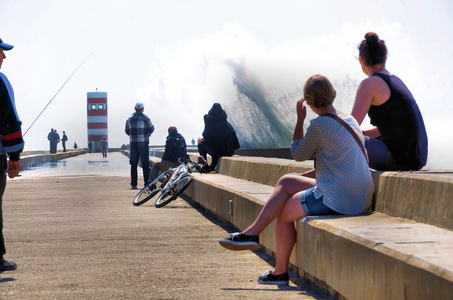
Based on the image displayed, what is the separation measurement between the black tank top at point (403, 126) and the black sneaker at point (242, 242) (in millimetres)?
1333

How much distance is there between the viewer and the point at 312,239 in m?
5.61

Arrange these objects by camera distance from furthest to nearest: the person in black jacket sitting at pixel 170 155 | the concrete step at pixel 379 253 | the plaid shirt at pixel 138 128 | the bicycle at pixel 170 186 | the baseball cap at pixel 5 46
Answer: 1. the plaid shirt at pixel 138 128
2. the person in black jacket sitting at pixel 170 155
3. the bicycle at pixel 170 186
4. the baseball cap at pixel 5 46
5. the concrete step at pixel 379 253

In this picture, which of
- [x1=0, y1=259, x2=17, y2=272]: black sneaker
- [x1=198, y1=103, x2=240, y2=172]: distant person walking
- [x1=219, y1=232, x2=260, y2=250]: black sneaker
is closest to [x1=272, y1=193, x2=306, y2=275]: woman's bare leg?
[x1=219, y1=232, x2=260, y2=250]: black sneaker

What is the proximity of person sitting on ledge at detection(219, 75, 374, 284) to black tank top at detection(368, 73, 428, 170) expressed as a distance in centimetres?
48

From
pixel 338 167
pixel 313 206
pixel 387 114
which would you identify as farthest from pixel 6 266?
pixel 387 114

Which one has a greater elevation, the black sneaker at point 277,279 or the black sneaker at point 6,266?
the black sneaker at point 277,279

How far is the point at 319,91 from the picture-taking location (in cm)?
598

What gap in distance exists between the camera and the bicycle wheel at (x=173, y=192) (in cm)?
1343

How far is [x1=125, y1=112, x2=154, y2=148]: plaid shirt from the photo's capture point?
19.2 m

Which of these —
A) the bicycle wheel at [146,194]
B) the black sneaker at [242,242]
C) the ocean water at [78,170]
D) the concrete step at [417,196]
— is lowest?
the ocean water at [78,170]

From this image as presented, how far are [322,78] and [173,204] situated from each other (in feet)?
28.7

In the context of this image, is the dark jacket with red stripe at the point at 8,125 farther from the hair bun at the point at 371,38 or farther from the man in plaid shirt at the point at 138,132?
the man in plaid shirt at the point at 138,132

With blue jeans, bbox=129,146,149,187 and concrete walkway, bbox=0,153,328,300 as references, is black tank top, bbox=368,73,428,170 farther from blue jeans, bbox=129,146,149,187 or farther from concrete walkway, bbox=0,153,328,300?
blue jeans, bbox=129,146,149,187

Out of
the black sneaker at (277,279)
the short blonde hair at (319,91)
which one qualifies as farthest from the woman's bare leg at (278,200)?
the short blonde hair at (319,91)
